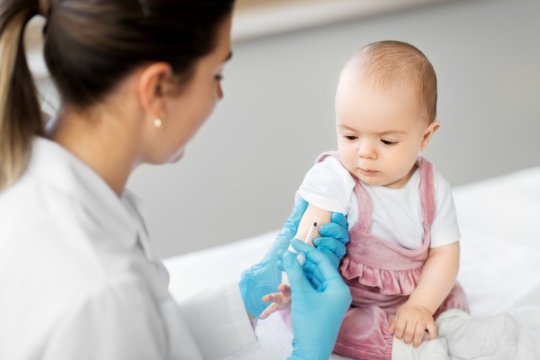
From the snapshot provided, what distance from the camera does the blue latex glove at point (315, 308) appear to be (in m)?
1.13

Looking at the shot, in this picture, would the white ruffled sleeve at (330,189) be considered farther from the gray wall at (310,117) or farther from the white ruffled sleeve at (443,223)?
the gray wall at (310,117)

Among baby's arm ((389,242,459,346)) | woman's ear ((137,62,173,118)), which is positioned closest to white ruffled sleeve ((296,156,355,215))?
baby's arm ((389,242,459,346))

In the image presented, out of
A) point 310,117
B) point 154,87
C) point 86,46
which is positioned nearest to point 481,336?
point 154,87

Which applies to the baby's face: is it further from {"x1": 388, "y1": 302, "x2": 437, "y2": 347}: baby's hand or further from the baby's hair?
{"x1": 388, "y1": 302, "x2": 437, "y2": 347}: baby's hand

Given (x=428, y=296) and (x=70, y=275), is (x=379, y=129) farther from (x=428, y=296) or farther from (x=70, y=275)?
(x=70, y=275)

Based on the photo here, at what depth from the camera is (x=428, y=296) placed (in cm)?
126

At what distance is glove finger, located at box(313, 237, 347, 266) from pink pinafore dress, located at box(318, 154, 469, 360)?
0.06m

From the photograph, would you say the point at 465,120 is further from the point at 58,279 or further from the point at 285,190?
the point at 58,279

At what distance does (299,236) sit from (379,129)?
10.8 inches

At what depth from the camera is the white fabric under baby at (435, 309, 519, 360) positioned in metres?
1.18

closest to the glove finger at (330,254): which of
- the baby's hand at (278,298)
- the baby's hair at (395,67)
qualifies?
the baby's hand at (278,298)

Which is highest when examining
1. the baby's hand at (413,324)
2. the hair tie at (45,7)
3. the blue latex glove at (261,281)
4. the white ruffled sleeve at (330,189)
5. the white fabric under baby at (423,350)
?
the hair tie at (45,7)

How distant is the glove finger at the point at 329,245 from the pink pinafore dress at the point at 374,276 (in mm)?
61

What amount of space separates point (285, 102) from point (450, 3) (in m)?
0.86
